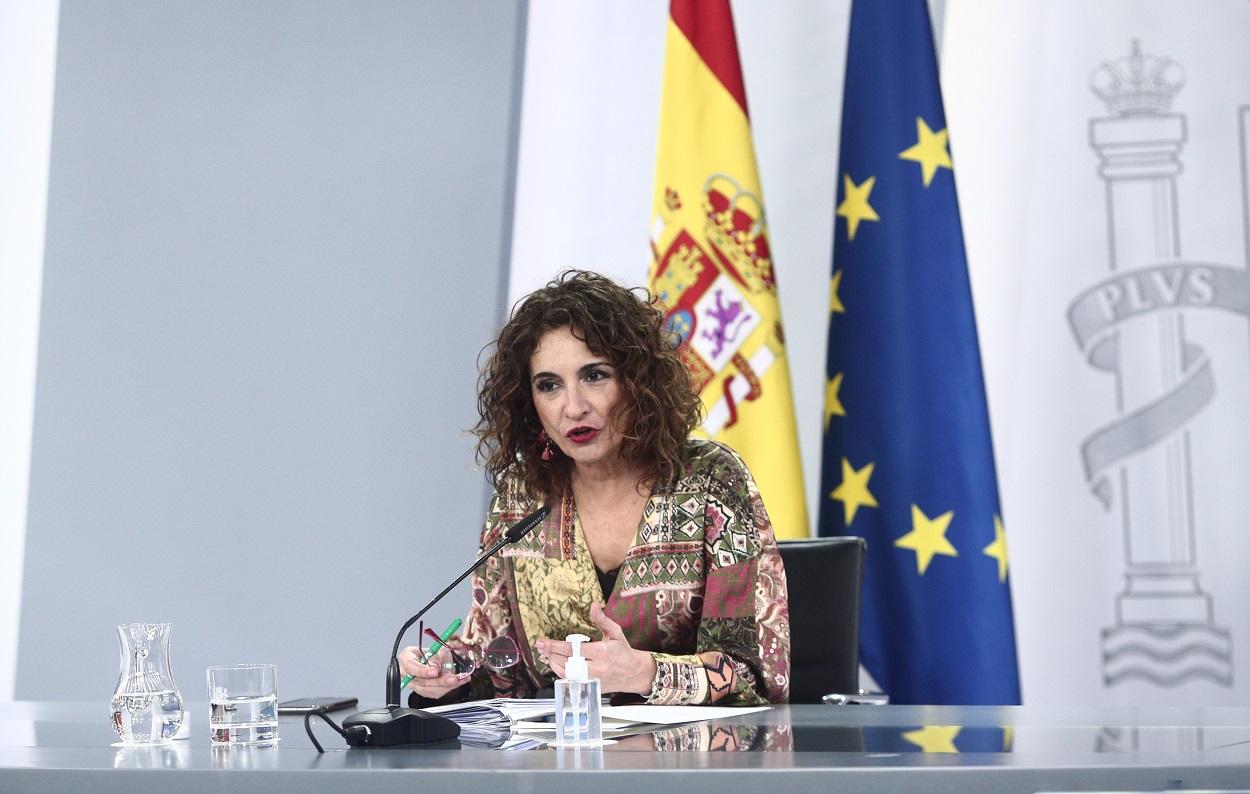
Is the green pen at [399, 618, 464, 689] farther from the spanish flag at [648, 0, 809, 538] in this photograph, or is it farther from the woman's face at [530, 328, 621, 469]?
the spanish flag at [648, 0, 809, 538]

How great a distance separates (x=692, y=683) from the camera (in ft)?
5.23

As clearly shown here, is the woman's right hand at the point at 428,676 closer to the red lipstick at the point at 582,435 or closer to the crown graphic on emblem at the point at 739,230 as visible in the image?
the red lipstick at the point at 582,435

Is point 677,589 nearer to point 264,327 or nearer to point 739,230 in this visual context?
point 739,230

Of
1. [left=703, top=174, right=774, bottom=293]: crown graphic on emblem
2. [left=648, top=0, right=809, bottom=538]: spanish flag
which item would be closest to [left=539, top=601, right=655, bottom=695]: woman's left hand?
[left=648, top=0, right=809, bottom=538]: spanish flag

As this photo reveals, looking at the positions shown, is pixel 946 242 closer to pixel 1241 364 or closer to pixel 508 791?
pixel 1241 364

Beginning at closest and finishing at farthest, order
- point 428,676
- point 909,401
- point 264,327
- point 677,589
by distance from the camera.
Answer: point 428,676, point 677,589, point 909,401, point 264,327

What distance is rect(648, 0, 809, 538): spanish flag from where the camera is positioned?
2889 millimetres

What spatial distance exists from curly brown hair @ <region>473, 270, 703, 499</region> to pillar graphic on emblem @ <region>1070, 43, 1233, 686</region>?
1.46 metres

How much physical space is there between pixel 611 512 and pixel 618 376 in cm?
22

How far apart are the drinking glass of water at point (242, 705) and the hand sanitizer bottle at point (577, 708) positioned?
29 cm

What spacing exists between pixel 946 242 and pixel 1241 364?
2.63 ft

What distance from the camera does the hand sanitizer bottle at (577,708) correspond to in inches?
46.6

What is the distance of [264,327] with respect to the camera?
352cm

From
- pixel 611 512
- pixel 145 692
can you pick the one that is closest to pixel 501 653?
pixel 611 512
